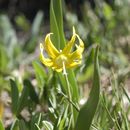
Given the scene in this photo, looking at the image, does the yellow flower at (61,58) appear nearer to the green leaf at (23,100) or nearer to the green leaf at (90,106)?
the green leaf at (90,106)

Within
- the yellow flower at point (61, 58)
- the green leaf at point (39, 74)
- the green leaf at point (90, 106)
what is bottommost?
the green leaf at point (90, 106)

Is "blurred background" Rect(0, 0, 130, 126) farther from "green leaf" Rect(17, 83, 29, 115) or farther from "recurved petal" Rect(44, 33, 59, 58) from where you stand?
"recurved petal" Rect(44, 33, 59, 58)

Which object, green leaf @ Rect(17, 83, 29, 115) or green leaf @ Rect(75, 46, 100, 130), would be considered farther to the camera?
green leaf @ Rect(17, 83, 29, 115)

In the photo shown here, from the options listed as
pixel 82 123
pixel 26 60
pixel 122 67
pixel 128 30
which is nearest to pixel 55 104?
pixel 82 123

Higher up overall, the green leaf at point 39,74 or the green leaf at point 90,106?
the green leaf at point 39,74

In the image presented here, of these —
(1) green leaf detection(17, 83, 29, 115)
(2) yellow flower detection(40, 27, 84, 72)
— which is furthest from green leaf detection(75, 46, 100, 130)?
(1) green leaf detection(17, 83, 29, 115)

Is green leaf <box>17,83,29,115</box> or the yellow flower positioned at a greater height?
the yellow flower

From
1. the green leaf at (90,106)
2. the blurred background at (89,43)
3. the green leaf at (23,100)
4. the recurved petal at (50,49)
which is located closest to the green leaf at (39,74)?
the green leaf at (23,100)

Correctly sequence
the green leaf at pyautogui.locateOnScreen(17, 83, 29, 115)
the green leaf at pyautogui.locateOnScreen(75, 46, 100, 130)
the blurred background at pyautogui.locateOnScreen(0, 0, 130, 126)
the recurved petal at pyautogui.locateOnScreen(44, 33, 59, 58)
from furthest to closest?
the blurred background at pyautogui.locateOnScreen(0, 0, 130, 126) → the green leaf at pyautogui.locateOnScreen(17, 83, 29, 115) → the recurved petal at pyautogui.locateOnScreen(44, 33, 59, 58) → the green leaf at pyautogui.locateOnScreen(75, 46, 100, 130)

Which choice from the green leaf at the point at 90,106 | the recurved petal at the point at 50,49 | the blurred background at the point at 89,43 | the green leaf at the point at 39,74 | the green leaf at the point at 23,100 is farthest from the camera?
the blurred background at the point at 89,43

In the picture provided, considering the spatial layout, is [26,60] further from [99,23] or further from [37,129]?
[37,129]

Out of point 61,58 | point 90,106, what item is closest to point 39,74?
point 61,58
